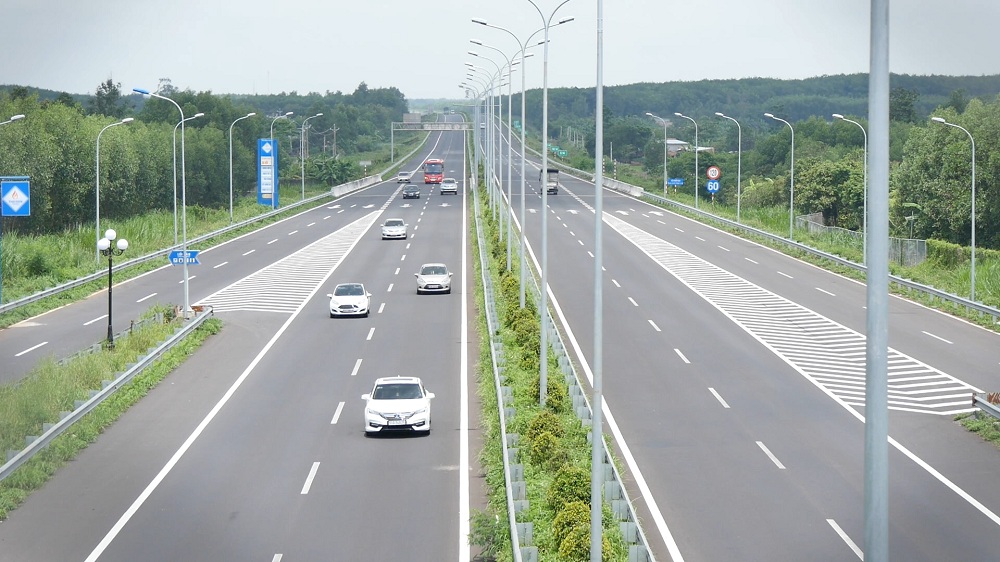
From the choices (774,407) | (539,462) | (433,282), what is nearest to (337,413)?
(539,462)

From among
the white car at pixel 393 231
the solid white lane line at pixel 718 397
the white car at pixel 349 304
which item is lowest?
the solid white lane line at pixel 718 397

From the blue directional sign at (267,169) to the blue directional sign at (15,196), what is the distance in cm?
3748

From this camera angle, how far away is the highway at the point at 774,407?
2167 centimetres

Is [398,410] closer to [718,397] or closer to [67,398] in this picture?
[67,398]

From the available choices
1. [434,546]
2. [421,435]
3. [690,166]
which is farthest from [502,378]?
[690,166]

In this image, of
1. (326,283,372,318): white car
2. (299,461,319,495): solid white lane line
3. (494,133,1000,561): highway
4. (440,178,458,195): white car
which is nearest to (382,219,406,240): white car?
(494,133,1000,561): highway

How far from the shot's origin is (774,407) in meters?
32.3

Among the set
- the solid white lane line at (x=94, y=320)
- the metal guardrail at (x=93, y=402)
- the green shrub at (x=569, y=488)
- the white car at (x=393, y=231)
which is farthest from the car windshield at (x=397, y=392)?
the white car at (x=393, y=231)

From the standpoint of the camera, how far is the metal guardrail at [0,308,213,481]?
2539 cm

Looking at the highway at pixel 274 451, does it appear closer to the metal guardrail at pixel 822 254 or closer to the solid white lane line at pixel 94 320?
the solid white lane line at pixel 94 320

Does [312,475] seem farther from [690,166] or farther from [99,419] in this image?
[690,166]

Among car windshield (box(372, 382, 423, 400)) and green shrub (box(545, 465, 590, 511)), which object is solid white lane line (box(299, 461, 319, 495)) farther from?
green shrub (box(545, 465, 590, 511))

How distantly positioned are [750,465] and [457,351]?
15.7 meters

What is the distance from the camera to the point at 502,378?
33.4 meters
